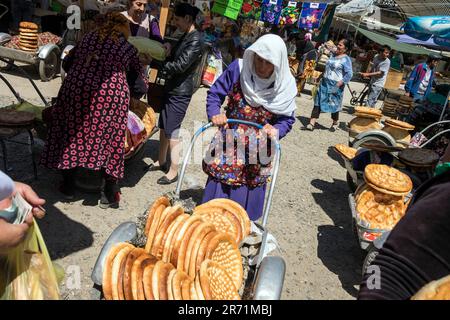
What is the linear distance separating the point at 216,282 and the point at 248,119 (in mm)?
1510

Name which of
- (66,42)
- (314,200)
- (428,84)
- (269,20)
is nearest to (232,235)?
(314,200)

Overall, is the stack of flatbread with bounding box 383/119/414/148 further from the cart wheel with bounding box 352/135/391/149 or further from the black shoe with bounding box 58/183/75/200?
the black shoe with bounding box 58/183/75/200

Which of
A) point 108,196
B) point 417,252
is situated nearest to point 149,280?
point 417,252

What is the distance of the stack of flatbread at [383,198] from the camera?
3.68 metres

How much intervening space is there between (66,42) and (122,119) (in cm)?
590

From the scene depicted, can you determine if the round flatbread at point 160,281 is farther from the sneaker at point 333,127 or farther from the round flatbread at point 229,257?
the sneaker at point 333,127

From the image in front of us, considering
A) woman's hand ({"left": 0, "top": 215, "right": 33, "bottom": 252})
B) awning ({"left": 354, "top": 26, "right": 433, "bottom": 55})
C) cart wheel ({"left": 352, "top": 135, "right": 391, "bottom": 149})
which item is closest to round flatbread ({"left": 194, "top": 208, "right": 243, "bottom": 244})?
woman's hand ({"left": 0, "top": 215, "right": 33, "bottom": 252})

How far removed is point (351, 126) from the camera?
747 centimetres

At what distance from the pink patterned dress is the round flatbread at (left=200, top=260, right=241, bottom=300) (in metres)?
1.99

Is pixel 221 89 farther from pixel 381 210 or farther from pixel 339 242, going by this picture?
pixel 339 242

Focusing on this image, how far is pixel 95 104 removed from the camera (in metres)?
3.32

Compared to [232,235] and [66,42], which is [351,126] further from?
[66,42]

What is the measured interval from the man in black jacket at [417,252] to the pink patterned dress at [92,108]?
112 inches

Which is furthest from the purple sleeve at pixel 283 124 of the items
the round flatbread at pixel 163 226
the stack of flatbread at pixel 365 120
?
the stack of flatbread at pixel 365 120
